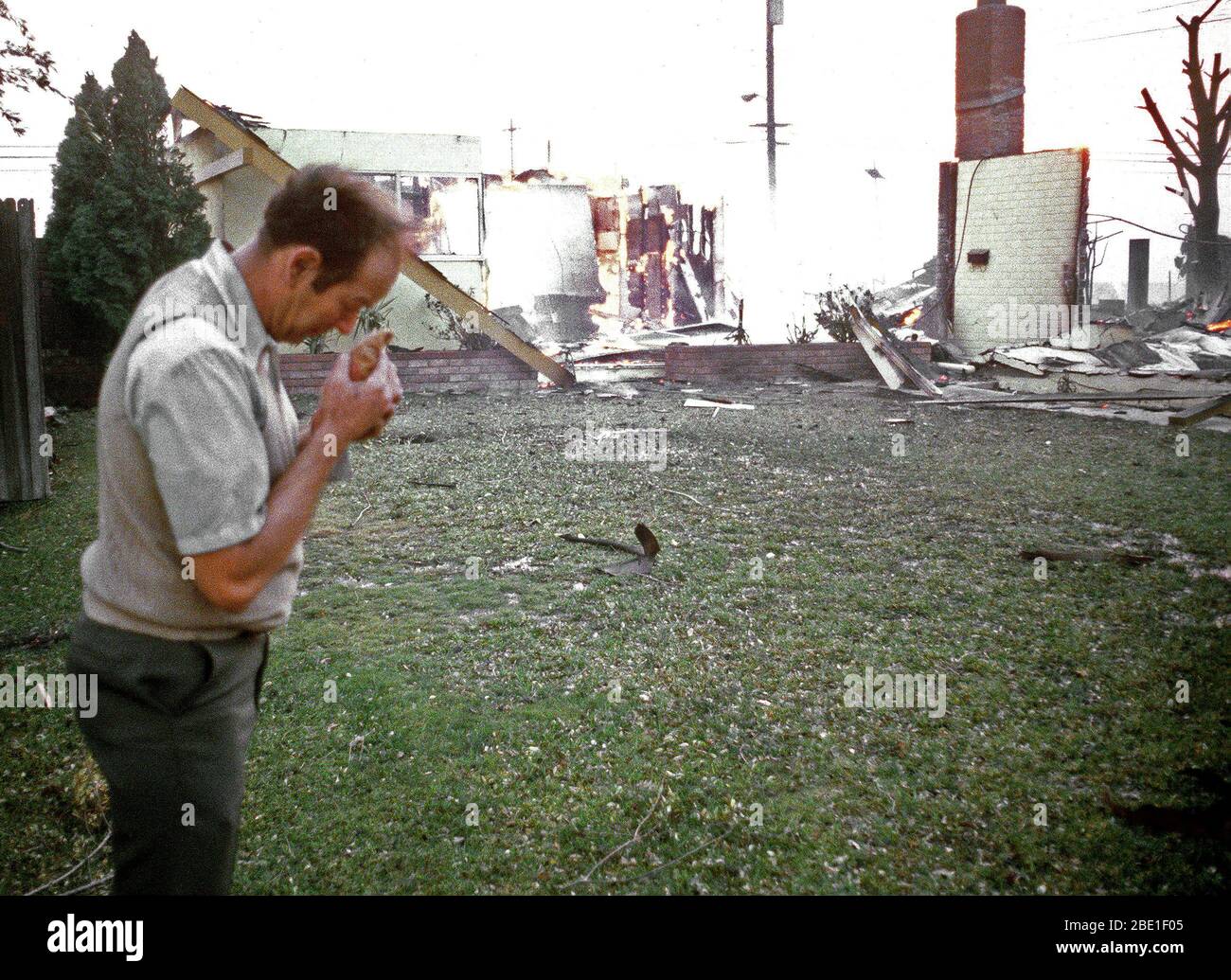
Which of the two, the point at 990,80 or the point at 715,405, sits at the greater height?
the point at 990,80

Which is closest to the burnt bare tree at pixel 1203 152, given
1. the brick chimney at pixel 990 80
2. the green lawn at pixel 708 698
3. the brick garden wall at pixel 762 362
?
the brick chimney at pixel 990 80

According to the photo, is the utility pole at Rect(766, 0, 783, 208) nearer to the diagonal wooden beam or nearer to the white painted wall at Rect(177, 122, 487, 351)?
the white painted wall at Rect(177, 122, 487, 351)

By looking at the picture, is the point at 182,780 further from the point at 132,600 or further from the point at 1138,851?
the point at 1138,851

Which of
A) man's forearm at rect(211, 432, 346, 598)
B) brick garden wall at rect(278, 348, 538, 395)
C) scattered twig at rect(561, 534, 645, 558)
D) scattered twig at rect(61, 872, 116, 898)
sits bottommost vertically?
scattered twig at rect(61, 872, 116, 898)

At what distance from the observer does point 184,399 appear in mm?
1219

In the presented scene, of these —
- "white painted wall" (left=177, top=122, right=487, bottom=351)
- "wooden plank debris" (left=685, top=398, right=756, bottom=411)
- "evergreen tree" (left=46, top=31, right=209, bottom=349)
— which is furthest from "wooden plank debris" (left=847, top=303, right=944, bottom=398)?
"evergreen tree" (left=46, top=31, right=209, bottom=349)

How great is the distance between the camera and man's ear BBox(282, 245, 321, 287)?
1.42 meters

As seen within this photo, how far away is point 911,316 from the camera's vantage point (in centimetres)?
1916

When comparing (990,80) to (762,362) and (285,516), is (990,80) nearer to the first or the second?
(762,362)

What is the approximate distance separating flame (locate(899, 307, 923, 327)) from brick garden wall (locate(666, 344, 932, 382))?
4351mm

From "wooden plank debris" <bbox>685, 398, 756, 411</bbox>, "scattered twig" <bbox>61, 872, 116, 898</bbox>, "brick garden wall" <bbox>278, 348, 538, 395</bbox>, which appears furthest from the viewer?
"brick garden wall" <bbox>278, 348, 538, 395</bbox>

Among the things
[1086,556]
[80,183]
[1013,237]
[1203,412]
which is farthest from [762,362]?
[80,183]

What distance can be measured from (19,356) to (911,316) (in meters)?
17.2

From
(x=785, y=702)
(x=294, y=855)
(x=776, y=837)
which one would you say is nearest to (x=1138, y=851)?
(x=776, y=837)
